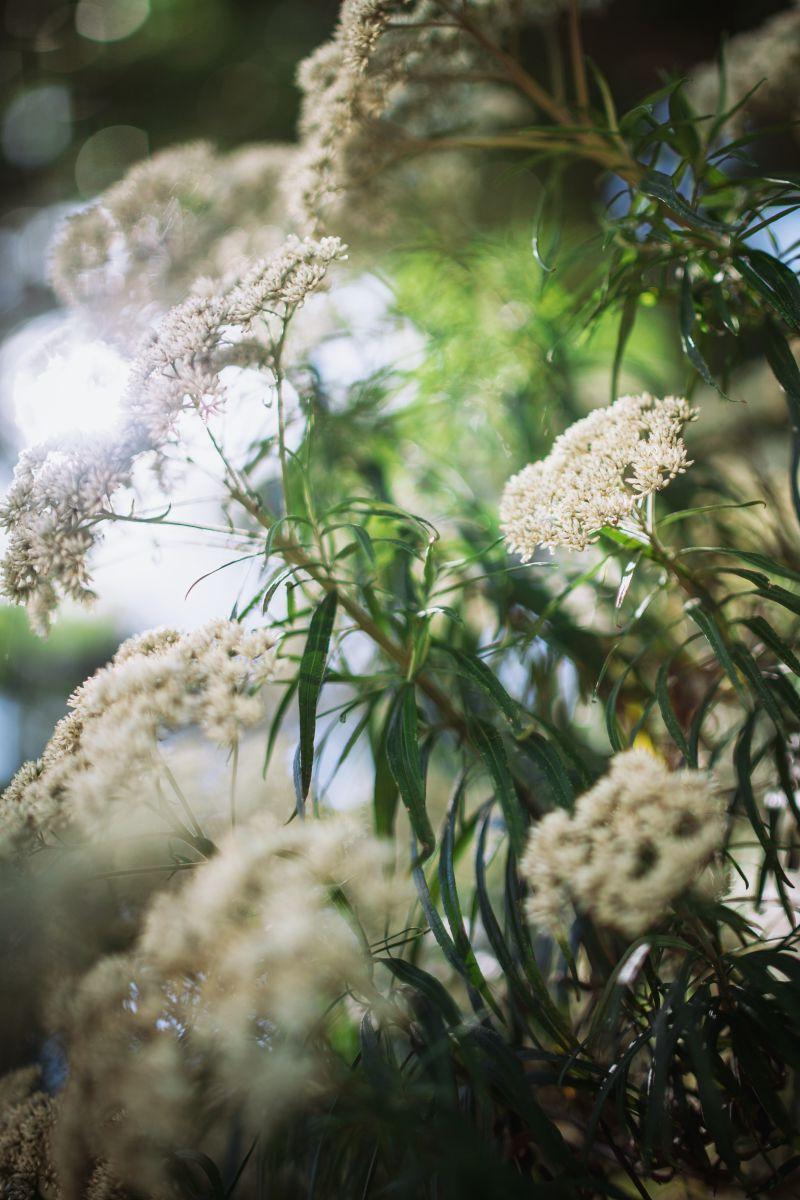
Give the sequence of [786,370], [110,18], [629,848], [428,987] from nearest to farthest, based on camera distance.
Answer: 1. [629,848]
2. [428,987]
3. [786,370]
4. [110,18]

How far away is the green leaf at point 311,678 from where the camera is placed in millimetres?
600

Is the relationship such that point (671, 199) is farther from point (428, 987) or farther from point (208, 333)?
point (428, 987)

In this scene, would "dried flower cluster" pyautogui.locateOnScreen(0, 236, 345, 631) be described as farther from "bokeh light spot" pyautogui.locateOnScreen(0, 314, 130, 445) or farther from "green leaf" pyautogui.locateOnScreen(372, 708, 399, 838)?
"green leaf" pyautogui.locateOnScreen(372, 708, 399, 838)

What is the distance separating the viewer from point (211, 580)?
2.54ft

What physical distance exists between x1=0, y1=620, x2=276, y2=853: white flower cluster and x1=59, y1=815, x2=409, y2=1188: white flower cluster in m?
0.09

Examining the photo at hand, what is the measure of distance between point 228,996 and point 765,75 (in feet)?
4.84

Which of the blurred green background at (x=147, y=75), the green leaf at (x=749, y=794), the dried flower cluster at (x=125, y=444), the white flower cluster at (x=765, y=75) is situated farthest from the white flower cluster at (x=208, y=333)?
the blurred green background at (x=147, y=75)

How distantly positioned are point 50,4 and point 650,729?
1952mm

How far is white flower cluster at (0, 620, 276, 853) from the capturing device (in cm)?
53

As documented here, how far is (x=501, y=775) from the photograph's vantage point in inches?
25.4

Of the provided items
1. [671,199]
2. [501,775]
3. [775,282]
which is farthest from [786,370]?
[501,775]

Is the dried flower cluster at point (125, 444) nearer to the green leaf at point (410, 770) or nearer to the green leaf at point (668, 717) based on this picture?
the green leaf at point (410, 770)

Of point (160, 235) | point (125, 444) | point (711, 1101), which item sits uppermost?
point (160, 235)

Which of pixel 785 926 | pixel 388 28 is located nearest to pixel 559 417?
Result: pixel 388 28
